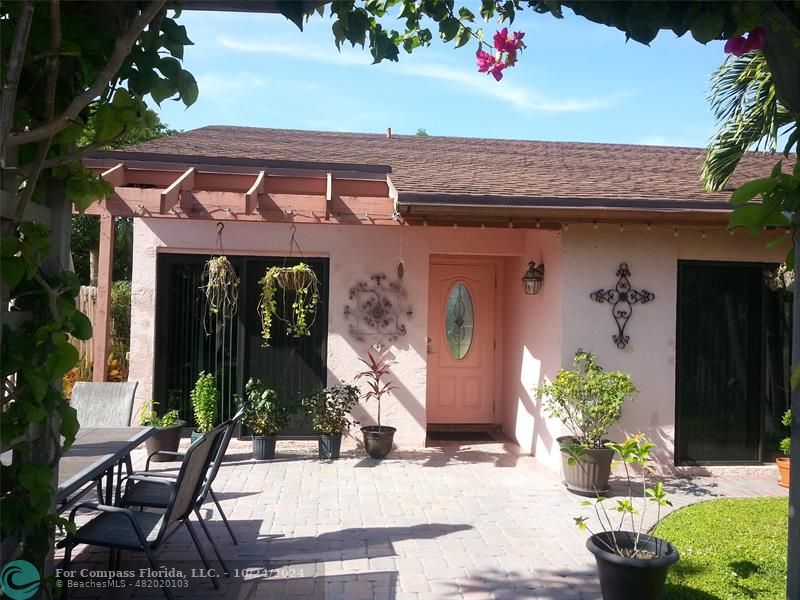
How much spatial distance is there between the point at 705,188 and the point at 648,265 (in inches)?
39.6

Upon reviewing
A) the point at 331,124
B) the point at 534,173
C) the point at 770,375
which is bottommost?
the point at 770,375

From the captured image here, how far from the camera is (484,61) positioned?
11.3ft

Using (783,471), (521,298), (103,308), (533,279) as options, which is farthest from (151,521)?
(783,471)

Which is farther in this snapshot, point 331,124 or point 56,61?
point 331,124

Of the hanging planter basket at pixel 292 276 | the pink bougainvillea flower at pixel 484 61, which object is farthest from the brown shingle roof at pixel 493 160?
the pink bougainvillea flower at pixel 484 61

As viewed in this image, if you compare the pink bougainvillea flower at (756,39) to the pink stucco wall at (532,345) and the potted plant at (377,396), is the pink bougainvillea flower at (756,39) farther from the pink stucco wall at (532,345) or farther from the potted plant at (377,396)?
the potted plant at (377,396)

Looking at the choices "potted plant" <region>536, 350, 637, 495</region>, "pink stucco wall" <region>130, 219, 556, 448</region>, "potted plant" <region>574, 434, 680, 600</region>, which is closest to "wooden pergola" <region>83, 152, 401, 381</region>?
"pink stucco wall" <region>130, 219, 556, 448</region>

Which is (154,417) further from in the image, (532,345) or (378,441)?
(532,345)

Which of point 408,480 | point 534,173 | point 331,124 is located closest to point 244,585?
point 408,480

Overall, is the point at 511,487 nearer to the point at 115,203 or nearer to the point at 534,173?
the point at 534,173

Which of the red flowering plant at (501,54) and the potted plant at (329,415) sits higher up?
the red flowering plant at (501,54)

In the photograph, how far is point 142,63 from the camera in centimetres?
248

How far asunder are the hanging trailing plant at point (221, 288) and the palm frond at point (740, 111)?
5469 mm

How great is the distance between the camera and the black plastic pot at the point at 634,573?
345 centimetres
